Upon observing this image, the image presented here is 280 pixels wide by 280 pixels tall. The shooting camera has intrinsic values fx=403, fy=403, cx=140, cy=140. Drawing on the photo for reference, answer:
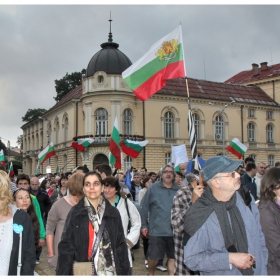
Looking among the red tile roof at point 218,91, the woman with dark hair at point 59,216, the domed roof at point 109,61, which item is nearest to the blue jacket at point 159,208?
the woman with dark hair at point 59,216

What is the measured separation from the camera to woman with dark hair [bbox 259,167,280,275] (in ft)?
13.0

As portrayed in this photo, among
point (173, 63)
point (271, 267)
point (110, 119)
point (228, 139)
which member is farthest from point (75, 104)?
point (271, 267)

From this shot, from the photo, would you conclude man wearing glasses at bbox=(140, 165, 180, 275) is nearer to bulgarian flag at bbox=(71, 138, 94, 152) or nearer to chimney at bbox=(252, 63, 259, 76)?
bulgarian flag at bbox=(71, 138, 94, 152)

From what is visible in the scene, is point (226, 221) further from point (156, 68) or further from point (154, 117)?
point (154, 117)

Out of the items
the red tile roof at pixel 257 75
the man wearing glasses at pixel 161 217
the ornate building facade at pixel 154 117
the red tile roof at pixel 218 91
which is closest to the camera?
the man wearing glasses at pixel 161 217

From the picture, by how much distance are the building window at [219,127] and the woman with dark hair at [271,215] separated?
41.6m

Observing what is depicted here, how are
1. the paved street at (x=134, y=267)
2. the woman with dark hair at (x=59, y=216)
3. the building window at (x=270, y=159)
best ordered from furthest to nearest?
the building window at (x=270, y=159) → the paved street at (x=134, y=267) → the woman with dark hair at (x=59, y=216)

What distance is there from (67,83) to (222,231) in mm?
62429

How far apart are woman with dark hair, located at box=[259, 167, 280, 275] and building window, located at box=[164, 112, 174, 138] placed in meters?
38.1

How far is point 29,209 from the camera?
20.6ft

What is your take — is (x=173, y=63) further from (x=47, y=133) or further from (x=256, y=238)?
(x=47, y=133)

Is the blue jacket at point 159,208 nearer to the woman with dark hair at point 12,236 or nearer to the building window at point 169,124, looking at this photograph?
the woman with dark hair at point 12,236

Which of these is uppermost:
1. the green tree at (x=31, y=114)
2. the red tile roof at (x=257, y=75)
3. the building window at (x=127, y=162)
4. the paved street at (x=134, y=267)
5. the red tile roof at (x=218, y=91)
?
the red tile roof at (x=257, y=75)

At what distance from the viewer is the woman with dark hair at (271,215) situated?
3.97m
